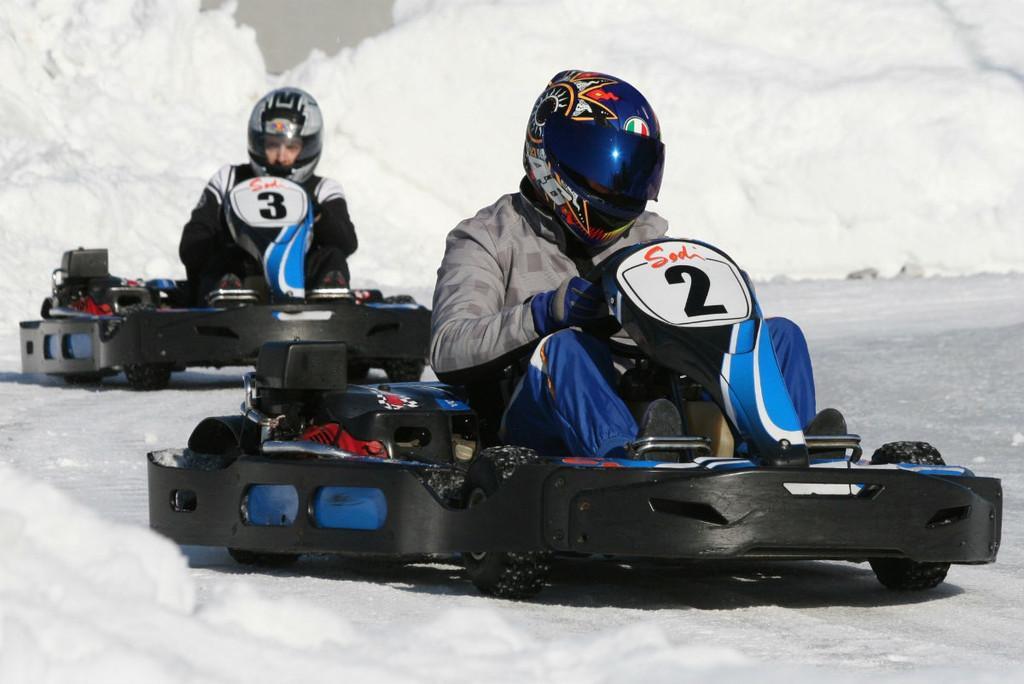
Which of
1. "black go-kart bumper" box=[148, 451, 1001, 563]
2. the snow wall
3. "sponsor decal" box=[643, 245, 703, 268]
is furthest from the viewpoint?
the snow wall

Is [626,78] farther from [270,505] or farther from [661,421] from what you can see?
[661,421]

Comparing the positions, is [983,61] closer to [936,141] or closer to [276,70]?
[936,141]

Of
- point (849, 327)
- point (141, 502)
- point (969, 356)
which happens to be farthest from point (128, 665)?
point (849, 327)

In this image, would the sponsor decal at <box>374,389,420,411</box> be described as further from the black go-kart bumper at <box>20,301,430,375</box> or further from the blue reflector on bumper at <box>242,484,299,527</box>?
the black go-kart bumper at <box>20,301,430,375</box>

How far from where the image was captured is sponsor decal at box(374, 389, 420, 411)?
483 centimetres

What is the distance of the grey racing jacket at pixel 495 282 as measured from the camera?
4645 mm

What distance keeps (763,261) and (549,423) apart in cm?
1353

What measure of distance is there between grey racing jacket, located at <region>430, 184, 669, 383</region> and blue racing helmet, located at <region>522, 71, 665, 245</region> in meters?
0.08

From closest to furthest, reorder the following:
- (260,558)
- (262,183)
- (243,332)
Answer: (260,558), (243,332), (262,183)

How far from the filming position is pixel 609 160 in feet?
16.0

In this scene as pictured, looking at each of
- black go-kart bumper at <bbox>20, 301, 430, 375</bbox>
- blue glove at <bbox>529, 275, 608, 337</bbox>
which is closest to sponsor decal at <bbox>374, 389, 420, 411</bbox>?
blue glove at <bbox>529, 275, 608, 337</bbox>

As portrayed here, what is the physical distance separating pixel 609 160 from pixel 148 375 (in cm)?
568

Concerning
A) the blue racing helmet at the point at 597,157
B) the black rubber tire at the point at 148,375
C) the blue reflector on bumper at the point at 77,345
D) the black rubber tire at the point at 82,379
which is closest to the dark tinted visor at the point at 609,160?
the blue racing helmet at the point at 597,157

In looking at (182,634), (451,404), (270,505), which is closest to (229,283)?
(451,404)
